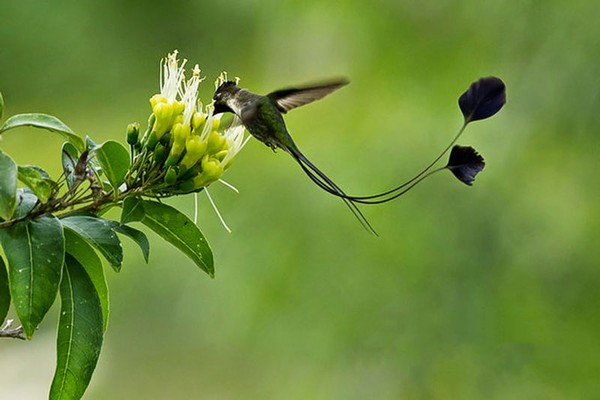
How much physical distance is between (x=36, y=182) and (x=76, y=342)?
0.35 ft

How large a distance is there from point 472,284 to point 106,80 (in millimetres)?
1274

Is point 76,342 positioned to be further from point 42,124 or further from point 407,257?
point 407,257

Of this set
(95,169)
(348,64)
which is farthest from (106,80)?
(95,169)

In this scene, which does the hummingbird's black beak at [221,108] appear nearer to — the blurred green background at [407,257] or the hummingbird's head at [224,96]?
the hummingbird's head at [224,96]

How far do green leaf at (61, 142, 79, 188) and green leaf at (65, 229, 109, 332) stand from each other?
4 cm

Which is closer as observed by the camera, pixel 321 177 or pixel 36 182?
pixel 36 182

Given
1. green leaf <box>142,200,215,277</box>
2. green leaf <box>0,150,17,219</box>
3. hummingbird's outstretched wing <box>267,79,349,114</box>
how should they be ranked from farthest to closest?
hummingbird's outstretched wing <box>267,79,349,114</box> < green leaf <box>142,200,215,277</box> < green leaf <box>0,150,17,219</box>

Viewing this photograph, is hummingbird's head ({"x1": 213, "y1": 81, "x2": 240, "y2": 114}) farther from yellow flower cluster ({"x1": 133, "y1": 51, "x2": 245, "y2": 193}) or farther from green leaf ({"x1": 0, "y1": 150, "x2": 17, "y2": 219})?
green leaf ({"x1": 0, "y1": 150, "x2": 17, "y2": 219})

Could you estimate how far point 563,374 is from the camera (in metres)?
1.90

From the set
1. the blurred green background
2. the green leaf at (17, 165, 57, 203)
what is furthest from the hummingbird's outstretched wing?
the blurred green background

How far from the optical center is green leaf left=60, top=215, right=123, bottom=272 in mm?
514

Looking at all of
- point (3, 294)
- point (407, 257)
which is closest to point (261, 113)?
point (3, 294)

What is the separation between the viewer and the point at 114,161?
0.53m

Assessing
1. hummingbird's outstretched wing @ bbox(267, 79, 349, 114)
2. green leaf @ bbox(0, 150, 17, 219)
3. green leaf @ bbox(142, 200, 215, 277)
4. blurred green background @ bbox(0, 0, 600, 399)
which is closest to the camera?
green leaf @ bbox(0, 150, 17, 219)
